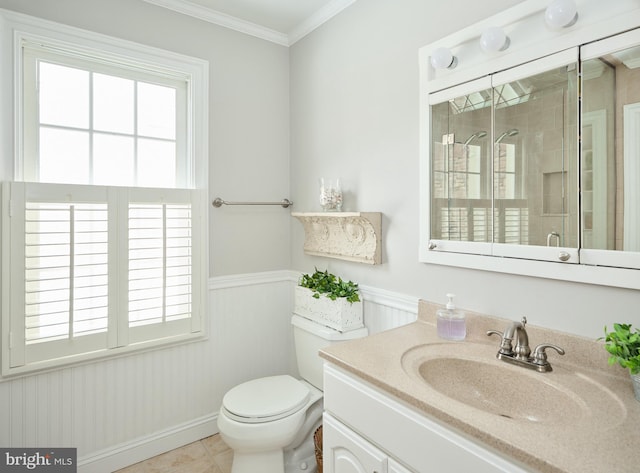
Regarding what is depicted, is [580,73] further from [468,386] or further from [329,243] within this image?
[329,243]

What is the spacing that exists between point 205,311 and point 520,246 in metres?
1.67

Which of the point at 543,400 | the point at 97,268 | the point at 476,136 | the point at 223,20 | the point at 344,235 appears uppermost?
the point at 223,20

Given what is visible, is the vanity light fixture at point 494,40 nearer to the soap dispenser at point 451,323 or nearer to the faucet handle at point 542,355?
the soap dispenser at point 451,323

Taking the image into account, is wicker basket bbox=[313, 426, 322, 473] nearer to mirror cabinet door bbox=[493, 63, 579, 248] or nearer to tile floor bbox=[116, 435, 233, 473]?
tile floor bbox=[116, 435, 233, 473]

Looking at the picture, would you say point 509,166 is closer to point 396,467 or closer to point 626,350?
point 626,350

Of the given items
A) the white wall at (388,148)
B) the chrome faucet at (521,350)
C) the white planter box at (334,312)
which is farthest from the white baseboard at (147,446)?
the chrome faucet at (521,350)

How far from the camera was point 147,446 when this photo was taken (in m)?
2.02

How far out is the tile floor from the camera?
194 centimetres

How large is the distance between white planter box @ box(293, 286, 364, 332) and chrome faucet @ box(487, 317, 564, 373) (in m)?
0.79

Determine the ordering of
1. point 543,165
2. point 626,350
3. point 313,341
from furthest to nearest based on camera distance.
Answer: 1. point 313,341
2. point 543,165
3. point 626,350

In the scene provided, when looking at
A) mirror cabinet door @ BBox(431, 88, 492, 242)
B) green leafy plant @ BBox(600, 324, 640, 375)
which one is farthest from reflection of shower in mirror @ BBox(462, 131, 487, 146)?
green leafy plant @ BBox(600, 324, 640, 375)

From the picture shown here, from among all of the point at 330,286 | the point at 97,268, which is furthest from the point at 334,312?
the point at 97,268

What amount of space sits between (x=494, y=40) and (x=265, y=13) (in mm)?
1434

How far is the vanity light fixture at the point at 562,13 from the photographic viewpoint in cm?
112
